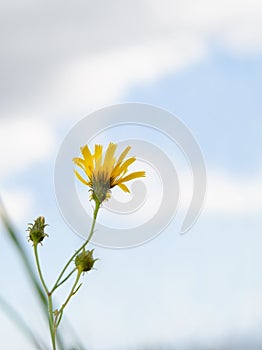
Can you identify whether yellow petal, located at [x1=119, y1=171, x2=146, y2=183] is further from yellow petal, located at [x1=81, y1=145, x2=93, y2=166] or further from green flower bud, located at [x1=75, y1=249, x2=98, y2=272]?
green flower bud, located at [x1=75, y1=249, x2=98, y2=272]

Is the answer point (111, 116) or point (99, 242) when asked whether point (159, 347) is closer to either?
point (99, 242)

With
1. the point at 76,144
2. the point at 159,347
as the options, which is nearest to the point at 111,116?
the point at 76,144

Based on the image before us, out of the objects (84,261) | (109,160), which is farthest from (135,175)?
(84,261)

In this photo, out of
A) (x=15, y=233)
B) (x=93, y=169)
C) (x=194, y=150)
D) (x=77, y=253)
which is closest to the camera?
(x=15, y=233)

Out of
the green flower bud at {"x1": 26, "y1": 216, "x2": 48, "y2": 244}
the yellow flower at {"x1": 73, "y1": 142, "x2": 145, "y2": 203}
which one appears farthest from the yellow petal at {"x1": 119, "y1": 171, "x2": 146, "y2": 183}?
the green flower bud at {"x1": 26, "y1": 216, "x2": 48, "y2": 244}

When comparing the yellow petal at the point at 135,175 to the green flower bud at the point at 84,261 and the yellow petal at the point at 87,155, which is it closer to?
the yellow petal at the point at 87,155

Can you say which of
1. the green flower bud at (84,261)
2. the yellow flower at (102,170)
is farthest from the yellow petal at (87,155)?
the green flower bud at (84,261)
